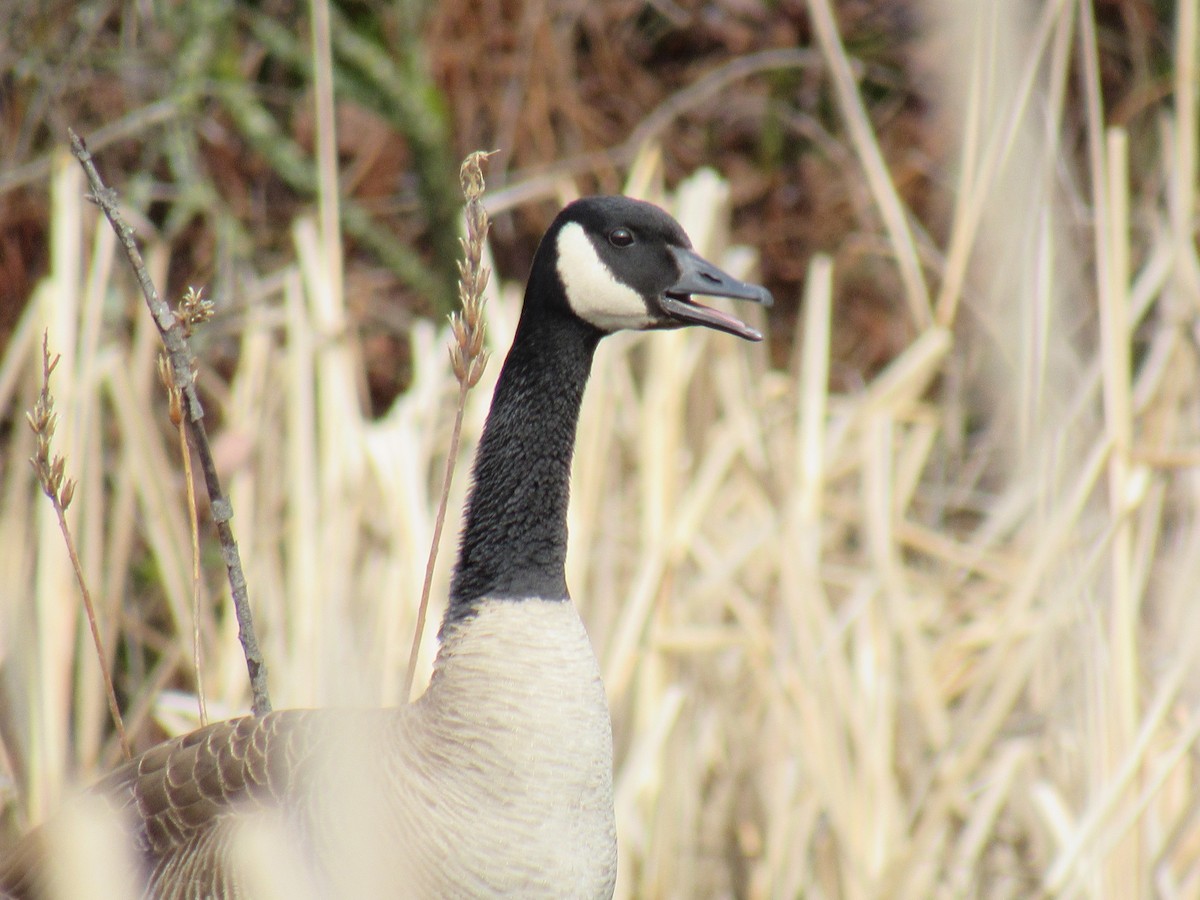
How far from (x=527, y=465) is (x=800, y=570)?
898mm

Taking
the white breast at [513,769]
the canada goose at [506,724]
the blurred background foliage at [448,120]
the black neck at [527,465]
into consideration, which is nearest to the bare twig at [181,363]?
the canada goose at [506,724]

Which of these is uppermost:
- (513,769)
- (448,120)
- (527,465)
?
(448,120)

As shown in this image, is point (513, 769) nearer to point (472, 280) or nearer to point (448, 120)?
point (472, 280)

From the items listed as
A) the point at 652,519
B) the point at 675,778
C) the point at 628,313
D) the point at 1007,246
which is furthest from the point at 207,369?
the point at 1007,246

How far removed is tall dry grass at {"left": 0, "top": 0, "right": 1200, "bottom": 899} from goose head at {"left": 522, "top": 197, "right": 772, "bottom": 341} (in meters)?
0.44

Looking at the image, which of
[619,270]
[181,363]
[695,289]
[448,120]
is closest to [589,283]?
[619,270]

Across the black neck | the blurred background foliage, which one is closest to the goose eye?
the black neck

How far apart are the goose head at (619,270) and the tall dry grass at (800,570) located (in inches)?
17.3

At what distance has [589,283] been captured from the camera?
204 centimetres

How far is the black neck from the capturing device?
202 centimetres

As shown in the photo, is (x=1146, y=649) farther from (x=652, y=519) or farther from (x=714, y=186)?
(x=714, y=186)

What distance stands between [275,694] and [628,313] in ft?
4.26

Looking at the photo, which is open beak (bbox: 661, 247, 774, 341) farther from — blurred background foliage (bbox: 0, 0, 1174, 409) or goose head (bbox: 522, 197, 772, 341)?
blurred background foliage (bbox: 0, 0, 1174, 409)

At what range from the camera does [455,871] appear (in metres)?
1.77
